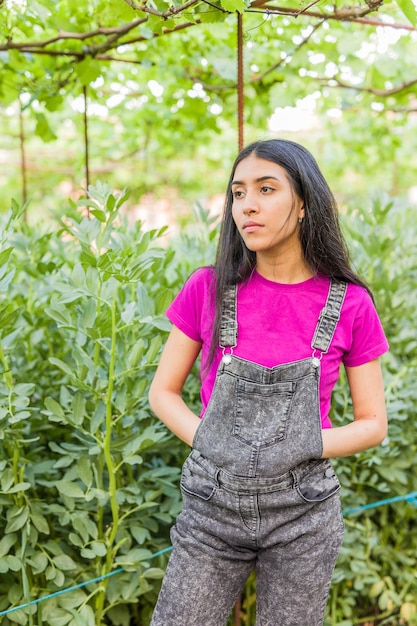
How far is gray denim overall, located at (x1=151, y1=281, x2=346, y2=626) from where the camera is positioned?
1.42 m

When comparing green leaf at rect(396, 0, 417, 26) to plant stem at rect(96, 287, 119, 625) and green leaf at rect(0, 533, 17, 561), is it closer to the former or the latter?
plant stem at rect(96, 287, 119, 625)

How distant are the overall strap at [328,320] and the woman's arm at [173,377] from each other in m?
0.28

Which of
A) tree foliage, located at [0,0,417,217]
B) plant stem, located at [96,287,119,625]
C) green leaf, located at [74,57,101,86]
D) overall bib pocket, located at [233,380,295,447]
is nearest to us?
overall bib pocket, located at [233,380,295,447]

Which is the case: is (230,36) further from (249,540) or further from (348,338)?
(249,540)

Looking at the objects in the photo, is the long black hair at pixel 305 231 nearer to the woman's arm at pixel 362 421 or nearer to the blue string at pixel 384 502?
the woman's arm at pixel 362 421

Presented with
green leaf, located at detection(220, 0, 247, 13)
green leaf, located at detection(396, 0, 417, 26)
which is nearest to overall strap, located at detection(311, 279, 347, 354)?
green leaf, located at detection(220, 0, 247, 13)

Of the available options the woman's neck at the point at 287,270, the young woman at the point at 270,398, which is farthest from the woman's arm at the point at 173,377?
the woman's neck at the point at 287,270

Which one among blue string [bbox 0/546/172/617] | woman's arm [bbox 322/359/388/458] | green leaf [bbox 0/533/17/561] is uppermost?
woman's arm [bbox 322/359/388/458]

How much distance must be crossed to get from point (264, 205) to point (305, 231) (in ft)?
0.46

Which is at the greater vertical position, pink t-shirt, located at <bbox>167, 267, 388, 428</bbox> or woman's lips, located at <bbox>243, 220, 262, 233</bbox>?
woman's lips, located at <bbox>243, 220, 262, 233</bbox>

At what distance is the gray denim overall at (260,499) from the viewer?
4.67 feet

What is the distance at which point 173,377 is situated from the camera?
158 centimetres

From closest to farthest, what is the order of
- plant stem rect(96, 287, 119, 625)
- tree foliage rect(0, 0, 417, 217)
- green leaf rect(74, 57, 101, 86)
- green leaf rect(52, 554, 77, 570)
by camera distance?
plant stem rect(96, 287, 119, 625), green leaf rect(52, 554, 77, 570), tree foliage rect(0, 0, 417, 217), green leaf rect(74, 57, 101, 86)

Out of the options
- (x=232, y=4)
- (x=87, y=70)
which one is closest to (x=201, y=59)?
(x=87, y=70)
